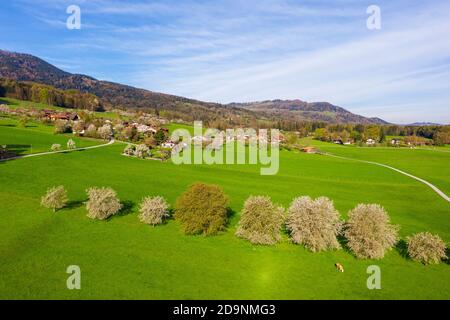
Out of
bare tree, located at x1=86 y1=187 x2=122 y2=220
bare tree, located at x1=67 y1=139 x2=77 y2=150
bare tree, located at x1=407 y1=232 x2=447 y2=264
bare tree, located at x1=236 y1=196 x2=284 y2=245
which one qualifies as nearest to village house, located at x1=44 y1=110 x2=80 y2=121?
bare tree, located at x1=67 y1=139 x2=77 y2=150

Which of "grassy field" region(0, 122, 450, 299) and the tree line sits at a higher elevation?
the tree line

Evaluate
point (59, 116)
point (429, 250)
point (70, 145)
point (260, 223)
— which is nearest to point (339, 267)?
point (260, 223)

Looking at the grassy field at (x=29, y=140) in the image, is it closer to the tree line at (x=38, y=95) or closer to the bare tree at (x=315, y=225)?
the bare tree at (x=315, y=225)

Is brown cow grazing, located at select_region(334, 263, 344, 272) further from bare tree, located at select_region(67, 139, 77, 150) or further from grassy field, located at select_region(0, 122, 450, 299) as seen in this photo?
bare tree, located at select_region(67, 139, 77, 150)

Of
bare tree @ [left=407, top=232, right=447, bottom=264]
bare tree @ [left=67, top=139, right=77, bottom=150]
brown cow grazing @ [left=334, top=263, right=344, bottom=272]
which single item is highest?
bare tree @ [left=67, top=139, right=77, bottom=150]

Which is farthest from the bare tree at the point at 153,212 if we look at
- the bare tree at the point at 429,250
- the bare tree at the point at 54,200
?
the bare tree at the point at 429,250

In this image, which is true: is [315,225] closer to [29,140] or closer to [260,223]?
[260,223]
